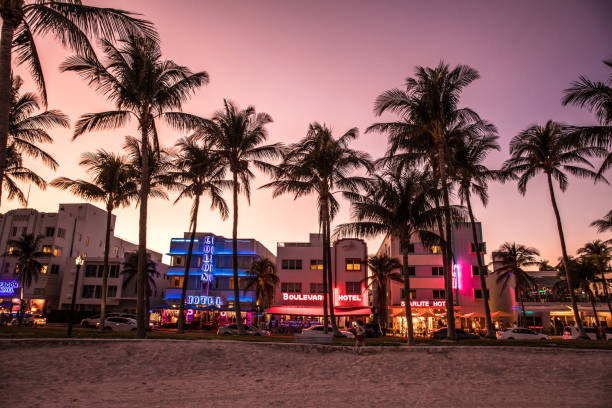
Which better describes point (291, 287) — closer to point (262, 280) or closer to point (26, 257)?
point (262, 280)

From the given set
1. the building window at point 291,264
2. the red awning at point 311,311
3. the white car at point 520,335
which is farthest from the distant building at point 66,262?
the white car at point 520,335

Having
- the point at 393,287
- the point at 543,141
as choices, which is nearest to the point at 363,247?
the point at 393,287

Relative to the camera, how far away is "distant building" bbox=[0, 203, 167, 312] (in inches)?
2149

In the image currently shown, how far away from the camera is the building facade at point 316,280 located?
1717 inches

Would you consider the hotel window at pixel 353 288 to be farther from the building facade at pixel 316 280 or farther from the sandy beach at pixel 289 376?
the sandy beach at pixel 289 376

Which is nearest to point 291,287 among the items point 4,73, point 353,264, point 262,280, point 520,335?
point 262,280

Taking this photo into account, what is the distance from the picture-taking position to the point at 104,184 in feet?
95.4

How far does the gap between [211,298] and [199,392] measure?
39.1m

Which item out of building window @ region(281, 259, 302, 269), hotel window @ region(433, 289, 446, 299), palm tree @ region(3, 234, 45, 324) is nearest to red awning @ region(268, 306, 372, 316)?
building window @ region(281, 259, 302, 269)

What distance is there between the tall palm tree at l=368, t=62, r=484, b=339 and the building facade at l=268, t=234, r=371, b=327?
2214cm

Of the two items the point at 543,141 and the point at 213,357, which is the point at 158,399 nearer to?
the point at 213,357

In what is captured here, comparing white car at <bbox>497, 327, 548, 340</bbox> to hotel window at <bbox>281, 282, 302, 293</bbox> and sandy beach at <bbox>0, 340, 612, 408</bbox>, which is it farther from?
hotel window at <bbox>281, 282, 302, 293</bbox>

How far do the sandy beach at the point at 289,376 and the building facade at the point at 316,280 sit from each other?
2763cm

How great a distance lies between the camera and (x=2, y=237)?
198ft
